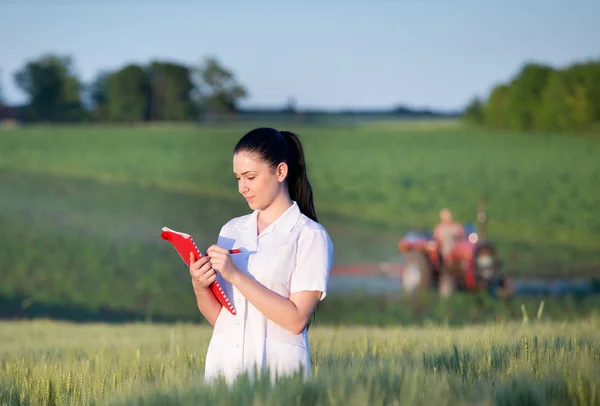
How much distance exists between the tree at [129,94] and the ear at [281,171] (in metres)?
69.4

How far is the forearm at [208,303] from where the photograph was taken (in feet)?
13.3

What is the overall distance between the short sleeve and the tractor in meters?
13.0

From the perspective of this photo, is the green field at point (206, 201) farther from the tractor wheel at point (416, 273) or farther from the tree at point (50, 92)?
the tree at point (50, 92)

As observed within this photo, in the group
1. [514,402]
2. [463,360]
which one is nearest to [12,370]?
[463,360]

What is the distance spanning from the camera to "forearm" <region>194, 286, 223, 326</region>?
13.3 ft

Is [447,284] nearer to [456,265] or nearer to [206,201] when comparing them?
[456,265]

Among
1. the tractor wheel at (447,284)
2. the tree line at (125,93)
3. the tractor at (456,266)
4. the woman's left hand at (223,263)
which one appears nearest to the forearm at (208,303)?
the woman's left hand at (223,263)

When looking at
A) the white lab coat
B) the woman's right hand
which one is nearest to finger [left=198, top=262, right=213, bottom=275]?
the woman's right hand

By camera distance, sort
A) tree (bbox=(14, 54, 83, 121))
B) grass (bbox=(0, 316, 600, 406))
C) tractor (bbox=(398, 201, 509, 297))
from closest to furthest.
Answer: grass (bbox=(0, 316, 600, 406)) < tractor (bbox=(398, 201, 509, 297)) < tree (bbox=(14, 54, 83, 121))

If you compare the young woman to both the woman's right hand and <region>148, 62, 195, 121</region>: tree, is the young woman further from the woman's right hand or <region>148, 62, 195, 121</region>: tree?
<region>148, 62, 195, 121</region>: tree

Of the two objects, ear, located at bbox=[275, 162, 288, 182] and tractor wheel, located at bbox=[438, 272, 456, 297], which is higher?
ear, located at bbox=[275, 162, 288, 182]

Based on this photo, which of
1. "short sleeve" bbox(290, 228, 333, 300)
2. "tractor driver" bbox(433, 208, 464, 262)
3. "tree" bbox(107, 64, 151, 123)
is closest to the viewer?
"short sleeve" bbox(290, 228, 333, 300)

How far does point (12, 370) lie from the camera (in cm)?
536

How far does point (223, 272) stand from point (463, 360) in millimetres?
1481
